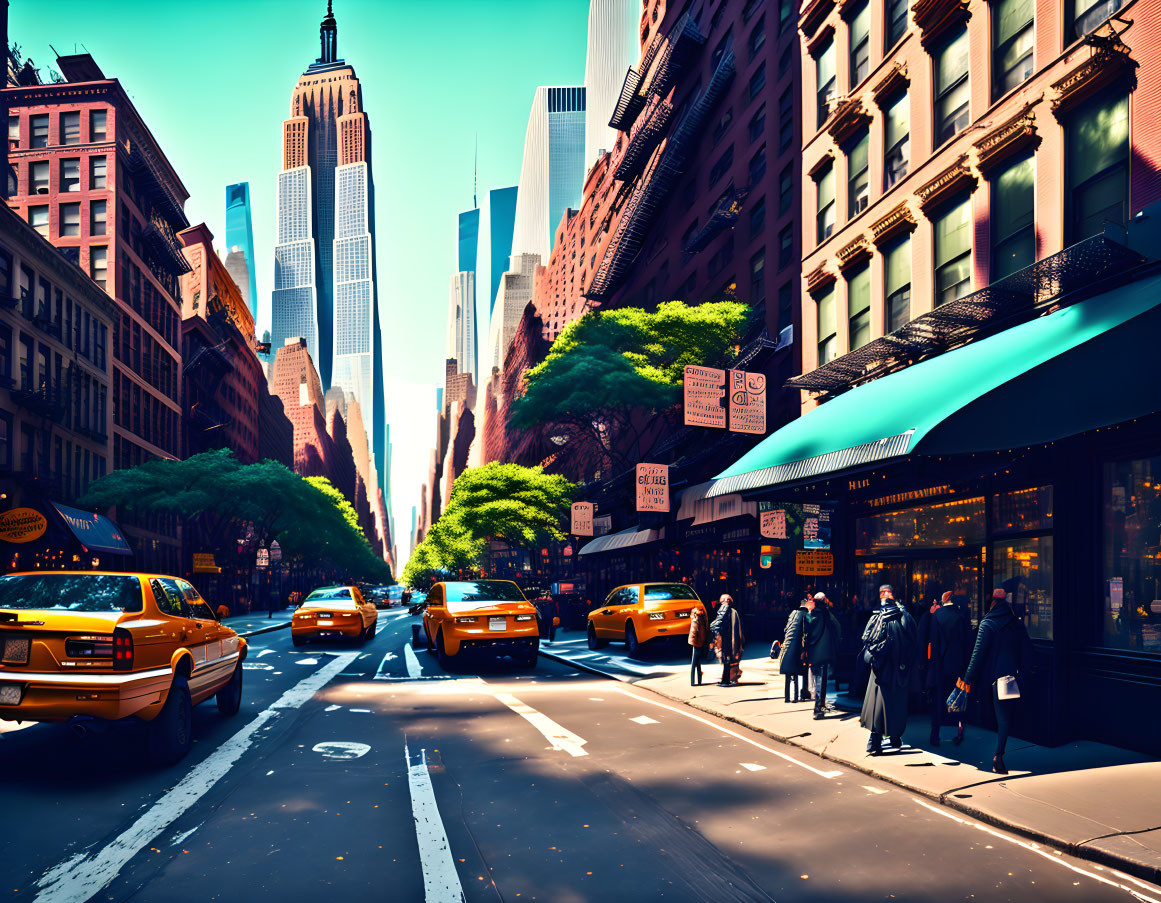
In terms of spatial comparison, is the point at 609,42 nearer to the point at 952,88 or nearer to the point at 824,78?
the point at 824,78

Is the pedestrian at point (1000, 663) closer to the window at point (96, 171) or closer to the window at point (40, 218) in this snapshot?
the window at point (96, 171)

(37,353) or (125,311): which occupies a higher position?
(125,311)

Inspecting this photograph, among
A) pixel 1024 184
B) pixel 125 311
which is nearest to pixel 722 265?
pixel 1024 184

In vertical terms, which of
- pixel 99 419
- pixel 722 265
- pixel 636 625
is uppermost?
pixel 722 265

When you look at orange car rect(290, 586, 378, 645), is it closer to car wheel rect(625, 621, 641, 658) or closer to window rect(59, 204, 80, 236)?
car wheel rect(625, 621, 641, 658)

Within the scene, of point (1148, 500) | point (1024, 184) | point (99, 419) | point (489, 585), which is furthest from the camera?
point (99, 419)

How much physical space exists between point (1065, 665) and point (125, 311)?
55.5 m

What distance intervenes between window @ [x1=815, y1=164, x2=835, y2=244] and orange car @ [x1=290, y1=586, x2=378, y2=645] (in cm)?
1618

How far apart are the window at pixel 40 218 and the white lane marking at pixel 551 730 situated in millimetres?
53796

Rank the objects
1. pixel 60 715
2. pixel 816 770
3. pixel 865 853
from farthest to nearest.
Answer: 1. pixel 816 770
2. pixel 60 715
3. pixel 865 853

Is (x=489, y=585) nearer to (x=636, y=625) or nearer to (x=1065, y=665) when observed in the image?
(x=636, y=625)

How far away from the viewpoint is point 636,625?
21234 mm

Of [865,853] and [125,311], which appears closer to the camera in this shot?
[865,853]

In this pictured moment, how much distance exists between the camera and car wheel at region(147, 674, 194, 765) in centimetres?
864
